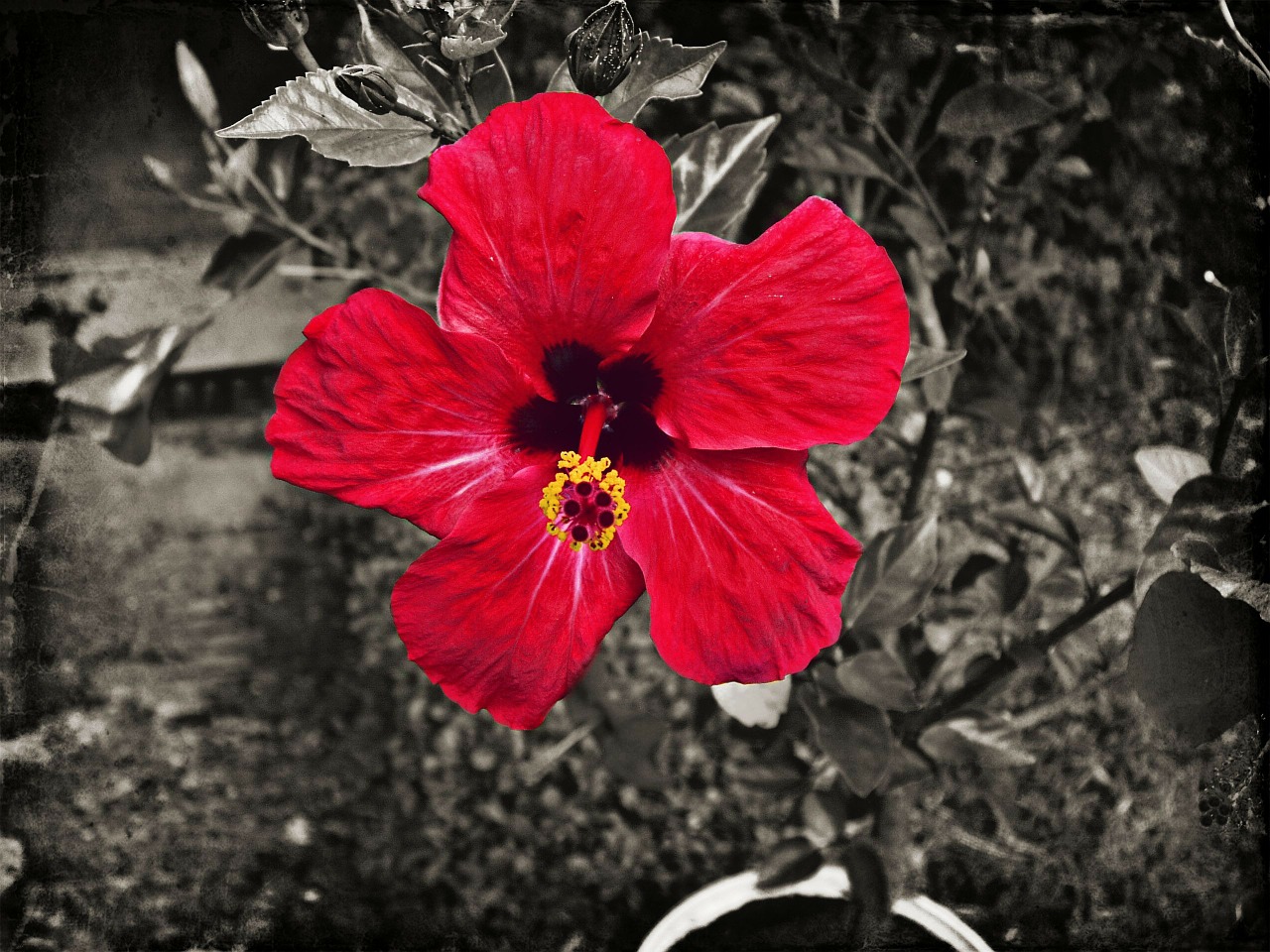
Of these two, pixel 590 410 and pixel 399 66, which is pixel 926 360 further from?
pixel 399 66

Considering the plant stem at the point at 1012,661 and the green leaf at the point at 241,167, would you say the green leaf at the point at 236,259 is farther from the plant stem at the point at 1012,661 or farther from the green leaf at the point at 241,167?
the plant stem at the point at 1012,661

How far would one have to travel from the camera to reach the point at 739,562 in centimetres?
59

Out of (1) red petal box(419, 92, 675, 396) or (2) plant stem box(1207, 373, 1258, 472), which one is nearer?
(1) red petal box(419, 92, 675, 396)

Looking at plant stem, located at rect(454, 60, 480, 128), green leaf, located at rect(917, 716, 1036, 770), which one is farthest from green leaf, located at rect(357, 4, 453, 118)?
green leaf, located at rect(917, 716, 1036, 770)

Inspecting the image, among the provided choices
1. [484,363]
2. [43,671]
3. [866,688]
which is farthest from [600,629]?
[43,671]

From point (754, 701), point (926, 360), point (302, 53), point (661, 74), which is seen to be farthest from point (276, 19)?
point (754, 701)

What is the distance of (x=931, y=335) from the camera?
1.06 meters

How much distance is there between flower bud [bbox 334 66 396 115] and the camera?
562mm

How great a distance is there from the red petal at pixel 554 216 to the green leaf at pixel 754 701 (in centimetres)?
39

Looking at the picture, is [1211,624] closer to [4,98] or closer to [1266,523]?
[1266,523]

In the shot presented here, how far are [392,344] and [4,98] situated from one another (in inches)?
25.1

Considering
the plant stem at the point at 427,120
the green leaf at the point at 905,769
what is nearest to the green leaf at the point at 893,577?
the green leaf at the point at 905,769

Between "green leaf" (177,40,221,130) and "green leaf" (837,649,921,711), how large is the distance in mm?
803

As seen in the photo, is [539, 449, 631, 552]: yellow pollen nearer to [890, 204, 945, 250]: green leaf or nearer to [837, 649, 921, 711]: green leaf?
[837, 649, 921, 711]: green leaf
